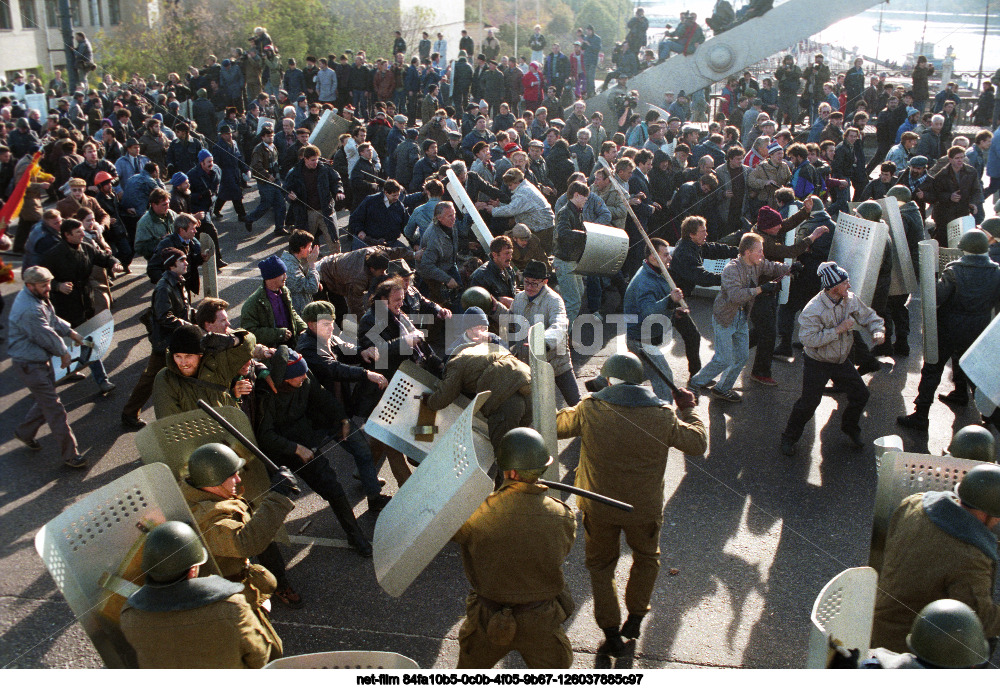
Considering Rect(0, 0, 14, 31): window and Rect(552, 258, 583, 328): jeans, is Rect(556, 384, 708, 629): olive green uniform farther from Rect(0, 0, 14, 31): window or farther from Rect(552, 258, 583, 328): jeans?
Rect(0, 0, 14, 31): window

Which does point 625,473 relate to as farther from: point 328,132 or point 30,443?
point 328,132

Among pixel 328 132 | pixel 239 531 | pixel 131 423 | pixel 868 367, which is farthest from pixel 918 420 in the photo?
pixel 328 132

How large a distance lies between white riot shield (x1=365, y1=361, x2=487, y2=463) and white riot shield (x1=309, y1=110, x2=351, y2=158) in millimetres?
10021

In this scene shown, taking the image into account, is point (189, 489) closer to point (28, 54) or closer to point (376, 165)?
point (376, 165)

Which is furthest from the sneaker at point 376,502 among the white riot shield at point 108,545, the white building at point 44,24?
the white building at point 44,24

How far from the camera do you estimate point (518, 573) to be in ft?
11.9

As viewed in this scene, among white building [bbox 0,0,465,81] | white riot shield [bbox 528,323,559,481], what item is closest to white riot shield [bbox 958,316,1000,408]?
white riot shield [bbox 528,323,559,481]

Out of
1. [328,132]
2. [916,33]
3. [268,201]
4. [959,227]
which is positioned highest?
[916,33]

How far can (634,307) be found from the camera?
7.42 meters

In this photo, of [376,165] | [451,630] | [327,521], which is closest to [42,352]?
[327,521]

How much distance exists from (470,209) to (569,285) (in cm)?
139

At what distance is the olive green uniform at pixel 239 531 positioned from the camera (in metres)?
3.93

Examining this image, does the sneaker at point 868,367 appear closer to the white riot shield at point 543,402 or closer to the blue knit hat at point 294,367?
the white riot shield at point 543,402

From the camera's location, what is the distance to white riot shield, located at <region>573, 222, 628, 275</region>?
9172mm
